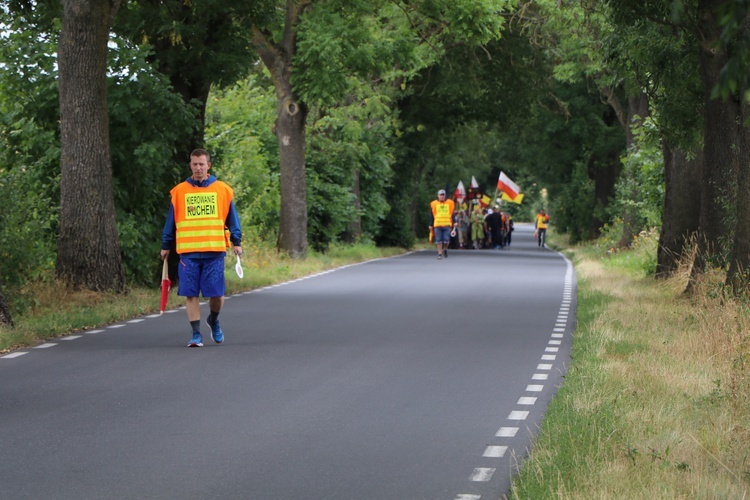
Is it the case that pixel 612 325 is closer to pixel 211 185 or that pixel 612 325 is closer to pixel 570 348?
pixel 570 348

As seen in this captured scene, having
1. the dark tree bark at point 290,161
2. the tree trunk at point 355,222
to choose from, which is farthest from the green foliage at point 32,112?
the tree trunk at point 355,222

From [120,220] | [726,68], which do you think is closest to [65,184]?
[120,220]

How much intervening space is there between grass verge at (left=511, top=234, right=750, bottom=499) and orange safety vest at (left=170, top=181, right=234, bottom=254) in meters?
3.73

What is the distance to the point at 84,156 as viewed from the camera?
61.7ft

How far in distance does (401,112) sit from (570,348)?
36.4 meters

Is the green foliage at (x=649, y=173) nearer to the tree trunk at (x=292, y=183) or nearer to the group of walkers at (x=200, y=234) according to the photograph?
the tree trunk at (x=292, y=183)

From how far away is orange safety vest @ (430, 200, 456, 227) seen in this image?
37562 mm

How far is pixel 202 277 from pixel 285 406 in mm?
4346

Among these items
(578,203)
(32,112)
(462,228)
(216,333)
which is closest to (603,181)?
(578,203)

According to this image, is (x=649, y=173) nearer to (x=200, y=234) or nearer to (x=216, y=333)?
(x=216, y=333)

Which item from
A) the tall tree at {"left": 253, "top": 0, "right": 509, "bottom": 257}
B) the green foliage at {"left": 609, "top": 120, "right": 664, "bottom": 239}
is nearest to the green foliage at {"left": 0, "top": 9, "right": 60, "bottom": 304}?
the tall tree at {"left": 253, "top": 0, "right": 509, "bottom": 257}

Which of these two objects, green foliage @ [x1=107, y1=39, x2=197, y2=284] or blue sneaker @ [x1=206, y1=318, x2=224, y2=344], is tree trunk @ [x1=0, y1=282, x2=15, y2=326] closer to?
blue sneaker @ [x1=206, y1=318, x2=224, y2=344]

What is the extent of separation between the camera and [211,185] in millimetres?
14000

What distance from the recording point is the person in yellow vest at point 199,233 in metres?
13.9
